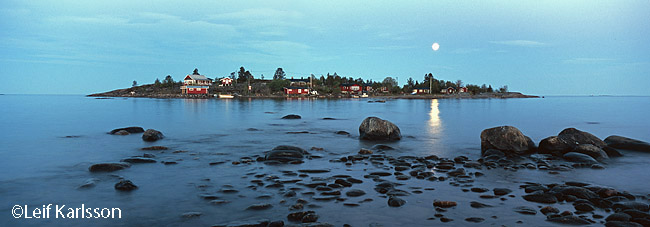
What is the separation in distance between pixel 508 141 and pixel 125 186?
52.7 ft

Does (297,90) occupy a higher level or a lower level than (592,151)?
higher

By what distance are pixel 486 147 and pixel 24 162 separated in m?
21.4

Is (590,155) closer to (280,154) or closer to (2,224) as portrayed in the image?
(280,154)

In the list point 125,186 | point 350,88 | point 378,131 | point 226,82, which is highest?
point 226,82

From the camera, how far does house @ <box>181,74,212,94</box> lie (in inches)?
5974

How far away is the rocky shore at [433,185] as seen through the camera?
356 inches

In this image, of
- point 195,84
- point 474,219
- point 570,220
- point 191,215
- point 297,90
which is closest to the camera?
point 570,220

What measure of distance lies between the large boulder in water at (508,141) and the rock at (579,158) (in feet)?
6.30

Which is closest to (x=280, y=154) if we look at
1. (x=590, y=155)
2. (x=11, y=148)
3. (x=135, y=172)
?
(x=135, y=172)

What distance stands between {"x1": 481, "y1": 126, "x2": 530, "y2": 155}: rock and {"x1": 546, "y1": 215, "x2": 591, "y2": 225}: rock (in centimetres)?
974

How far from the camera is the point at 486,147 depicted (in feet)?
62.3

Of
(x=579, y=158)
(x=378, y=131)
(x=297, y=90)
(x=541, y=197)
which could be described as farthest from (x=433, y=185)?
(x=297, y=90)

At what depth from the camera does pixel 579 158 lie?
1588 centimetres

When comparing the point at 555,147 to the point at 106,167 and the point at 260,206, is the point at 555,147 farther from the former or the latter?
the point at 106,167
